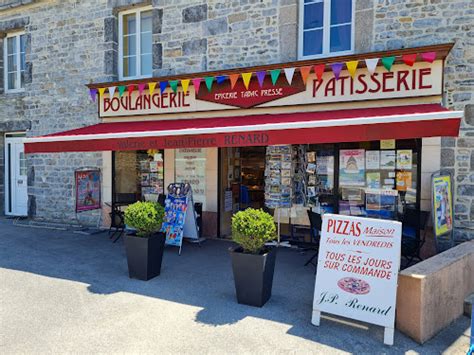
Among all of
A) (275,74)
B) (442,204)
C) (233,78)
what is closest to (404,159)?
(442,204)

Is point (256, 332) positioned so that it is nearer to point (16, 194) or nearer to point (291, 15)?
point (291, 15)

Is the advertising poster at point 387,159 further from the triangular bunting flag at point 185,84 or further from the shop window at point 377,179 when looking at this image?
the triangular bunting flag at point 185,84

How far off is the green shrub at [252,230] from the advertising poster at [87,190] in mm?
5325

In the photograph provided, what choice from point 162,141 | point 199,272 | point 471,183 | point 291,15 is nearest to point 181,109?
point 162,141

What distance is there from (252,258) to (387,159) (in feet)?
11.5

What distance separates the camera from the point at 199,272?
5520 mm

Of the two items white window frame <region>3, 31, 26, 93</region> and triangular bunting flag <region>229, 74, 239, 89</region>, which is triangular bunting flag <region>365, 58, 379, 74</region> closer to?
triangular bunting flag <region>229, 74, 239, 89</region>

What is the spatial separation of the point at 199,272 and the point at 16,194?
25.7 feet

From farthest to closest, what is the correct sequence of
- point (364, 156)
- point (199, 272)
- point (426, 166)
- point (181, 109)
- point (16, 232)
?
point (16, 232), point (181, 109), point (364, 156), point (426, 166), point (199, 272)

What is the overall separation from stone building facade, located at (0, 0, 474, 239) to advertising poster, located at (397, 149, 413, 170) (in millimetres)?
464

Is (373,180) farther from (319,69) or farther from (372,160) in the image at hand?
(319,69)

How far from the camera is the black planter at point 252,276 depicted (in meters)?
4.14

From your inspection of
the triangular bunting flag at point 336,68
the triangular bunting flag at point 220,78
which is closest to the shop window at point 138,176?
the triangular bunting flag at point 220,78

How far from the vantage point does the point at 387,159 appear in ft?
20.6
